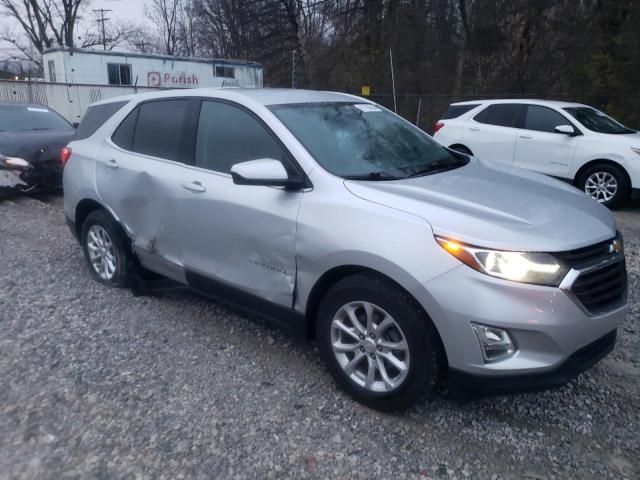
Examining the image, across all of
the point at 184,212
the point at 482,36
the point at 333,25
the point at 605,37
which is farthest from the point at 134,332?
the point at 333,25

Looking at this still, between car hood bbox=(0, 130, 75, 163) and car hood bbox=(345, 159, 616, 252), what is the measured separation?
6.91 m

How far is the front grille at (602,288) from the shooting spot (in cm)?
256

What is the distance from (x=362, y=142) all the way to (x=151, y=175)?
63.6 inches

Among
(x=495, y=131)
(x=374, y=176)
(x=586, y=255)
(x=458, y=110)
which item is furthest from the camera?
(x=458, y=110)

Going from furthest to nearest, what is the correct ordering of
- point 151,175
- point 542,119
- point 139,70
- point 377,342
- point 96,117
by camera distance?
1. point 139,70
2. point 542,119
3. point 96,117
4. point 151,175
5. point 377,342

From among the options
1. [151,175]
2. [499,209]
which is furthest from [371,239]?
[151,175]

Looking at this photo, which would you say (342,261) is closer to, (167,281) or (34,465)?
(34,465)

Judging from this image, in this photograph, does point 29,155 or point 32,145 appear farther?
point 32,145

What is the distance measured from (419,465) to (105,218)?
3254 millimetres

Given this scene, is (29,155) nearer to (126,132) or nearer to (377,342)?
(126,132)

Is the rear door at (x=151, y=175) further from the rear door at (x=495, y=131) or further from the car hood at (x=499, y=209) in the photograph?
the rear door at (x=495, y=131)

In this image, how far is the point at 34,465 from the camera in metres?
2.57

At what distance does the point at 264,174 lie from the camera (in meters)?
3.03

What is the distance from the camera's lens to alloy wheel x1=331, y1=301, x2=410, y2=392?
2.79 m
